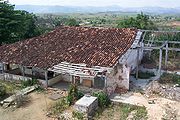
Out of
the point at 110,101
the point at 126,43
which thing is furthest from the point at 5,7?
the point at 110,101

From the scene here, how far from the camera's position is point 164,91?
19.8 metres

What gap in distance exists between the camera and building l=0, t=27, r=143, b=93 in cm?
2017

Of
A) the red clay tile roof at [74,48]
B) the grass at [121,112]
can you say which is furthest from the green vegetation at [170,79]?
the grass at [121,112]

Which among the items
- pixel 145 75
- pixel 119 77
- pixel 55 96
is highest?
pixel 119 77

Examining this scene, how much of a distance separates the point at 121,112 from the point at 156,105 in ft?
8.00

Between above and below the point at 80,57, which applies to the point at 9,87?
below

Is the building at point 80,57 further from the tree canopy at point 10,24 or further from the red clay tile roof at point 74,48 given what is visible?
the tree canopy at point 10,24

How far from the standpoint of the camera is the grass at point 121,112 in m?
16.8

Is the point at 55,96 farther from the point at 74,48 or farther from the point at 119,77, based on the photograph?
the point at 119,77

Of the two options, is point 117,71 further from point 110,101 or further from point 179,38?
point 179,38

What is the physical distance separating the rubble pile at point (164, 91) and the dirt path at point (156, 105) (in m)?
0.47

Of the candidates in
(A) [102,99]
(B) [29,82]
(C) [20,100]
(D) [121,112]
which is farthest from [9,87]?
(D) [121,112]

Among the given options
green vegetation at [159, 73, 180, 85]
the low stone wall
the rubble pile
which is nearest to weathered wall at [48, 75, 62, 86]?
the low stone wall

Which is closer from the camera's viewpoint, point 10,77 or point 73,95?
point 73,95
